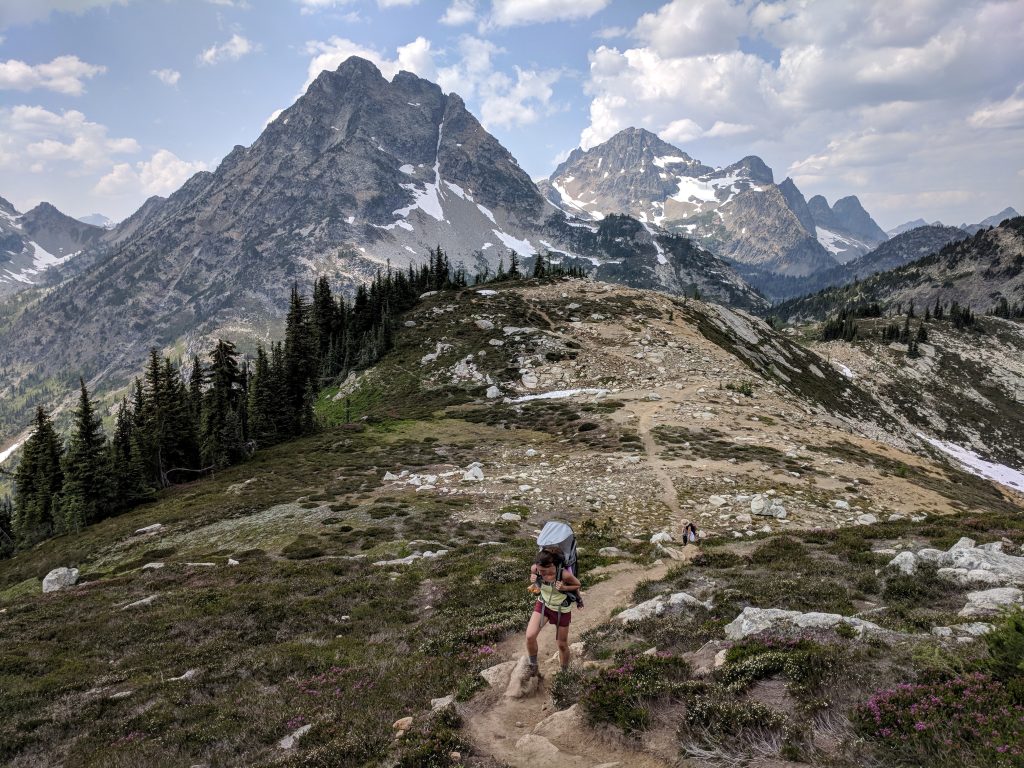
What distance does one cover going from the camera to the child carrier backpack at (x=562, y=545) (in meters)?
9.71

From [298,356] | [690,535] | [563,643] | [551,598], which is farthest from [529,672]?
[298,356]

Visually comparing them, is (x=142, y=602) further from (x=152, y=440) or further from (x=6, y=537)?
(x=6, y=537)

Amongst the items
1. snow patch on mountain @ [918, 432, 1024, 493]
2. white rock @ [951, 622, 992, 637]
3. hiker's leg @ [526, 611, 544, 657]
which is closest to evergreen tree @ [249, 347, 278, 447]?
hiker's leg @ [526, 611, 544, 657]

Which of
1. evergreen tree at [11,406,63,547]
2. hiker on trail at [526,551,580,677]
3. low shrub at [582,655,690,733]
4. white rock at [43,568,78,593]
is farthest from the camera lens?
evergreen tree at [11,406,63,547]

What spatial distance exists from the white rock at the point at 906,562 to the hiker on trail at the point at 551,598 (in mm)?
10373

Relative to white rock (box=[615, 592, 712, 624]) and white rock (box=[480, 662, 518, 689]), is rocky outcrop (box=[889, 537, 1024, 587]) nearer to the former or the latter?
white rock (box=[615, 592, 712, 624])

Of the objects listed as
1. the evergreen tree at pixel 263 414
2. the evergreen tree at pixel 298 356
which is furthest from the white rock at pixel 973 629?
the evergreen tree at pixel 298 356

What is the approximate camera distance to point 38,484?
54.0m

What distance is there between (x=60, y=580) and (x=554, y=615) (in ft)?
92.0

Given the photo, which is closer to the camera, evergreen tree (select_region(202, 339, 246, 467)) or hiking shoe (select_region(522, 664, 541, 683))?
hiking shoe (select_region(522, 664, 541, 683))

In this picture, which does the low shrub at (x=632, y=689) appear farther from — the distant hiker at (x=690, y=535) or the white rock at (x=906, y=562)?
the distant hiker at (x=690, y=535)

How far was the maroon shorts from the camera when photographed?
10117 mm

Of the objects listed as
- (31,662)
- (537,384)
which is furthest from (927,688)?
(537,384)

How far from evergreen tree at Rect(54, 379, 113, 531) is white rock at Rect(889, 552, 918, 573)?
54.7 metres
